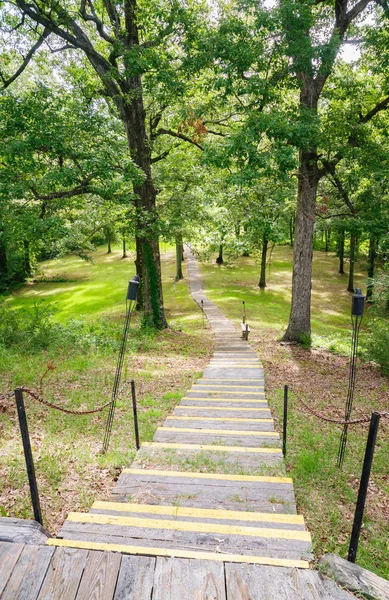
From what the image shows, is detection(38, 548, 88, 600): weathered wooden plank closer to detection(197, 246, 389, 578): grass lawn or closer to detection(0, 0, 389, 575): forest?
detection(0, 0, 389, 575): forest

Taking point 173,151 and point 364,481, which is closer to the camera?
point 364,481

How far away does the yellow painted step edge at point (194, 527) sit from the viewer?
2.82m

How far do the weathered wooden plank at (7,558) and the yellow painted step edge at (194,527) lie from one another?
0.56m

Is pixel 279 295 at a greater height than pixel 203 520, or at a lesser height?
lesser

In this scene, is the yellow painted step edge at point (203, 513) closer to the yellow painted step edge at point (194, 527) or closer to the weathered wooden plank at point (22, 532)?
the yellow painted step edge at point (194, 527)

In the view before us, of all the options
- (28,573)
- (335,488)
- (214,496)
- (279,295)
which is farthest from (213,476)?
(279,295)

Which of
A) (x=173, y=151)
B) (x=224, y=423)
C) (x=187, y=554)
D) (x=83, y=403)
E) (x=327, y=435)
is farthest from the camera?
(x=173, y=151)

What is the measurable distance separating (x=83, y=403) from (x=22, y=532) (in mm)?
4258

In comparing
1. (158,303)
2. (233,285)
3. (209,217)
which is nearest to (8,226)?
(158,303)

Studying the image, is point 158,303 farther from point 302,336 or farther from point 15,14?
point 15,14

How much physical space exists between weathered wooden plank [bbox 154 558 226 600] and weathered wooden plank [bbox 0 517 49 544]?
100 centimetres

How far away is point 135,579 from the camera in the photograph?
223 centimetres

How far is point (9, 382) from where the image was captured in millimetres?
7668

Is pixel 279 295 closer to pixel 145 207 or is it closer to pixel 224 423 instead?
pixel 145 207
